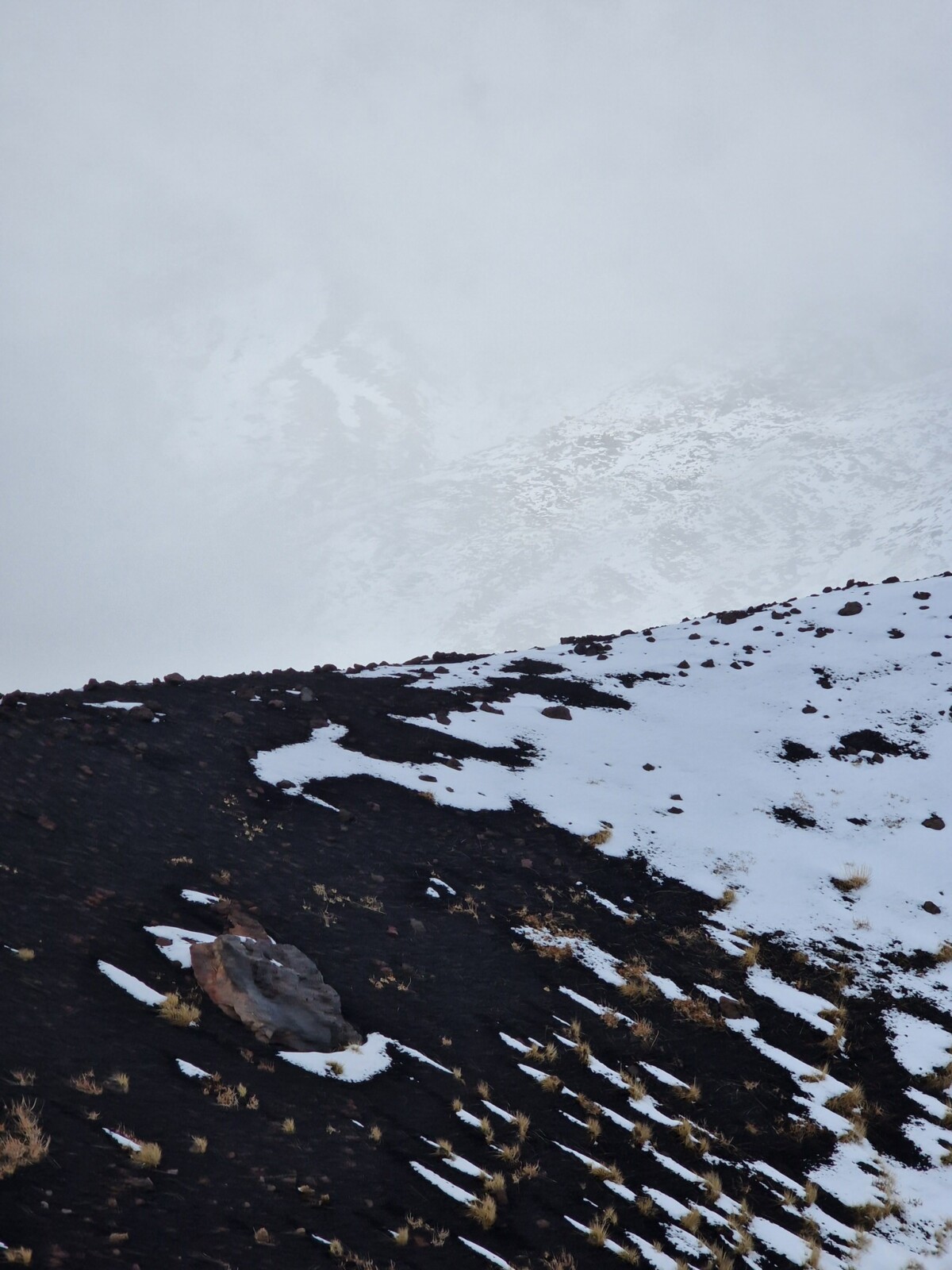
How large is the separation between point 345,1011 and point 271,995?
1.39 m

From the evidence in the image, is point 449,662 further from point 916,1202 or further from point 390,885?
point 916,1202

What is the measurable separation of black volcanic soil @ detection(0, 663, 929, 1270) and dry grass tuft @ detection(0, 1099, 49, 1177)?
120 mm

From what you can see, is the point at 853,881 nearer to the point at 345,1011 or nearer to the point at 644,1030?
the point at 644,1030

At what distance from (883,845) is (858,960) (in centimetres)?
443

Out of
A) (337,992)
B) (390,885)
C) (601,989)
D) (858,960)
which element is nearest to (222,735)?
(390,885)

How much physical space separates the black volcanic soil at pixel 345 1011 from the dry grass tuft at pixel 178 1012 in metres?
0.17

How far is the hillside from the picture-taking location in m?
9.57

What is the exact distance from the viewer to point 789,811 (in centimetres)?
2180

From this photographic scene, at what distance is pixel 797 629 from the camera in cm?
3269

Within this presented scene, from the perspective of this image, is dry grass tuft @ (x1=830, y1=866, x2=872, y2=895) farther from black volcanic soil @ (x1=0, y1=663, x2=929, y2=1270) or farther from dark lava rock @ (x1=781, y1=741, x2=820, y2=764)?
dark lava rock @ (x1=781, y1=741, x2=820, y2=764)

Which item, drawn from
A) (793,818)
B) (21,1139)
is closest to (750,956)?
(793,818)

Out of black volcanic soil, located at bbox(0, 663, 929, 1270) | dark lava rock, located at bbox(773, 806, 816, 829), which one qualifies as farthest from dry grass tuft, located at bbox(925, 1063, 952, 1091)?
dark lava rock, located at bbox(773, 806, 816, 829)

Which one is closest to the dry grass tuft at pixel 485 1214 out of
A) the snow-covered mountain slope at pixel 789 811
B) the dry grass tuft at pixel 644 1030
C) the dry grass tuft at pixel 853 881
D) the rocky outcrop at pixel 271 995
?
the snow-covered mountain slope at pixel 789 811

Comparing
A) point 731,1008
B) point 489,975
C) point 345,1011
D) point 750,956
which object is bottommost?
point 345,1011
